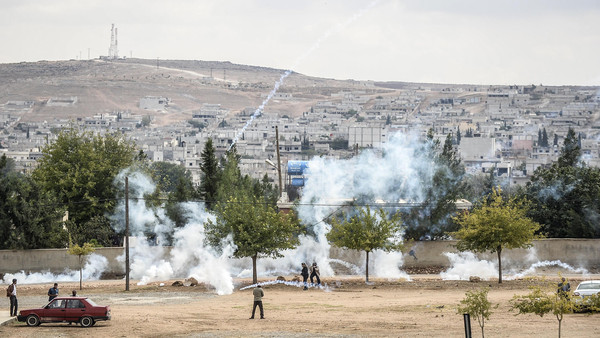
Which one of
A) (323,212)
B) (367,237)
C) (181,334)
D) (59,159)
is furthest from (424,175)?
(181,334)

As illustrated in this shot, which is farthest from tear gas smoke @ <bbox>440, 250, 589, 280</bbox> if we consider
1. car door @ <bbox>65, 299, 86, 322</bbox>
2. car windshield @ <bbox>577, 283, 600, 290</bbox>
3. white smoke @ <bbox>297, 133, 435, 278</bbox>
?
car door @ <bbox>65, 299, 86, 322</bbox>

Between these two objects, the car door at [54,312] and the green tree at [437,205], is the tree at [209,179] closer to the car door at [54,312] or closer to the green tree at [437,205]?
the green tree at [437,205]

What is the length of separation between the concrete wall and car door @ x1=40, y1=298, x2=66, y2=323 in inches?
961

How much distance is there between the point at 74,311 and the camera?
3731 cm

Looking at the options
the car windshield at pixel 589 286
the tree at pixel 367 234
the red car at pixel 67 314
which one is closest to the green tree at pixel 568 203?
the tree at pixel 367 234

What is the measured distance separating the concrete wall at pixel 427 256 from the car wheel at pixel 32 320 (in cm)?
2446

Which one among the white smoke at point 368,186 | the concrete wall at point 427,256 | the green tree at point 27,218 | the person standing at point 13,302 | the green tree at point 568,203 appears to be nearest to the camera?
the person standing at point 13,302

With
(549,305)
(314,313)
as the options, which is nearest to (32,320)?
(314,313)

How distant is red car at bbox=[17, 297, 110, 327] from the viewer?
37312mm

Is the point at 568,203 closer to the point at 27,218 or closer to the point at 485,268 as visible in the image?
the point at 485,268

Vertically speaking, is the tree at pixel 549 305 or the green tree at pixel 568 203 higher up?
the green tree at pixel 568 203

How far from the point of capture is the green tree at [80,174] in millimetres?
75438

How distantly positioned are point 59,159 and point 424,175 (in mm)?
27734

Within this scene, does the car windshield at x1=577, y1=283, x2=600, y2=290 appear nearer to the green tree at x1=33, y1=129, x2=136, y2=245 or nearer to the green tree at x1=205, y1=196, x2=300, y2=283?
the green tree at x1=205, y1=196, x2=300, y2=283
